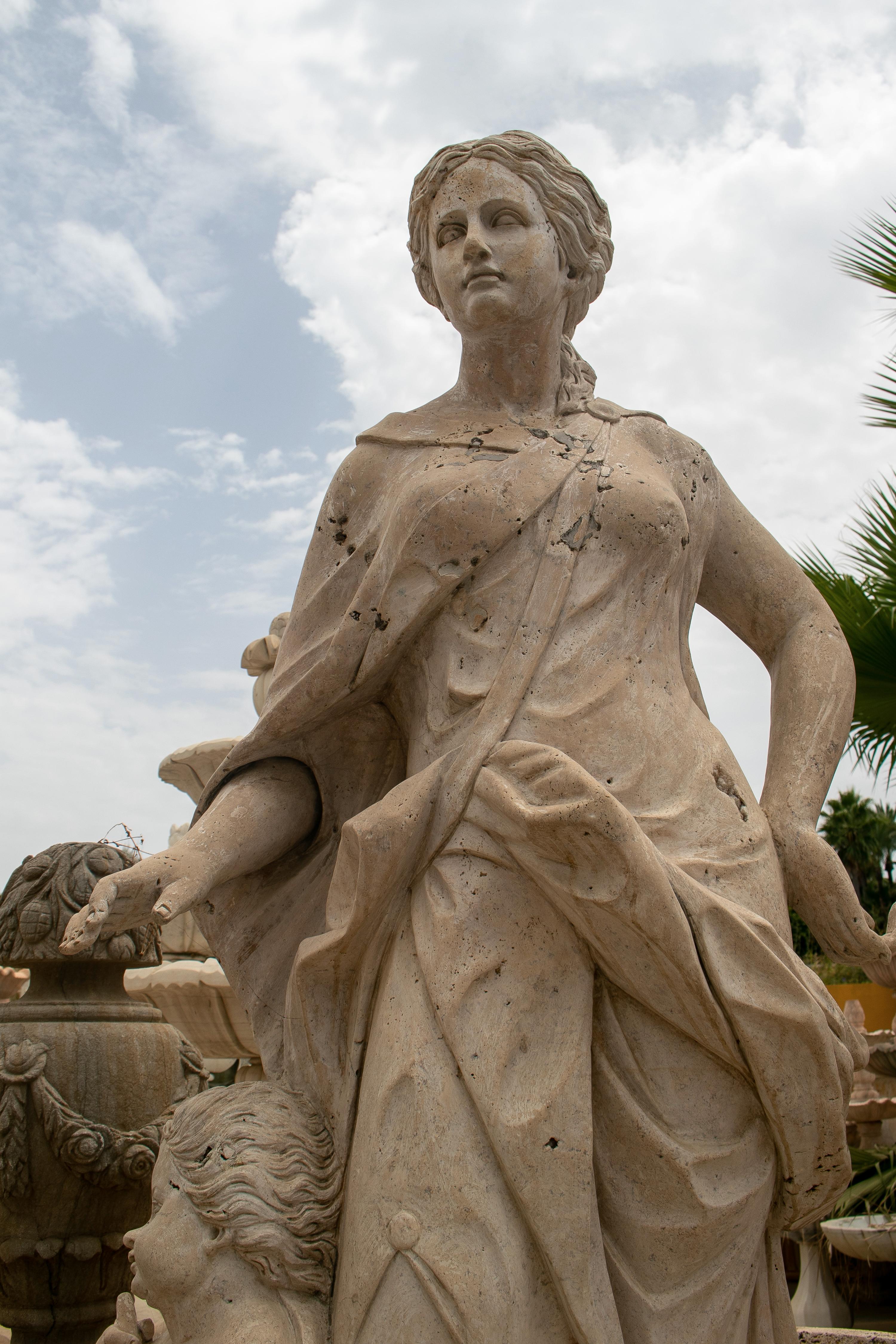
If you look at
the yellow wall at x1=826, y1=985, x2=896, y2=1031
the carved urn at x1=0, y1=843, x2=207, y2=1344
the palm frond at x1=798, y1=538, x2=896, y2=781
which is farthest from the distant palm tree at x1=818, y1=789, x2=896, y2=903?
the carved urn at x1=0, y1=843, x2=207, y2=1344

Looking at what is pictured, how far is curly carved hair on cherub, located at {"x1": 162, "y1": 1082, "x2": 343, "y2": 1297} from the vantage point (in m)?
1.95

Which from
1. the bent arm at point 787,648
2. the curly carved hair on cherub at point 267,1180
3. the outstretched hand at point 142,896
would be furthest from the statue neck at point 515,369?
the curly carved hair on cherub at point 267,1180

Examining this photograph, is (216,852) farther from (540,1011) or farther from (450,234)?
(450,234)

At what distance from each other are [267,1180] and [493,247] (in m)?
1.84

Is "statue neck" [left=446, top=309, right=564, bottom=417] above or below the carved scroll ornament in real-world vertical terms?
above

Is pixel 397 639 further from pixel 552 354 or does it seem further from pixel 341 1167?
pixel 341 1167

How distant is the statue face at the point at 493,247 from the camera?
7.84 ft

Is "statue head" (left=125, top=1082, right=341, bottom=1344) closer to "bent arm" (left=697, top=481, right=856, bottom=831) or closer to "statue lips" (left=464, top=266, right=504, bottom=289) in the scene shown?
"bent arm" (left=697, top=481, right=856, bottom=831)

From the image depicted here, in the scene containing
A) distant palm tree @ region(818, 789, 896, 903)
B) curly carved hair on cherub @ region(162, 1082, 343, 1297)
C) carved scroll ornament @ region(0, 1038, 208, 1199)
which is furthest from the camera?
distant palm tree @ region(818, 789, 896, 903)

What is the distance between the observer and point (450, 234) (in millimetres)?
2459

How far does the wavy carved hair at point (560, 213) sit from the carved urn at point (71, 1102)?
7.65ft

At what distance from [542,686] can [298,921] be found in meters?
0.71

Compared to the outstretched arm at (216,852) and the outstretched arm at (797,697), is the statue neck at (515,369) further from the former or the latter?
the outstretched arm at (216,852)

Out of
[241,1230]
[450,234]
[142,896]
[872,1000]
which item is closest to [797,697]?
[450,234]
